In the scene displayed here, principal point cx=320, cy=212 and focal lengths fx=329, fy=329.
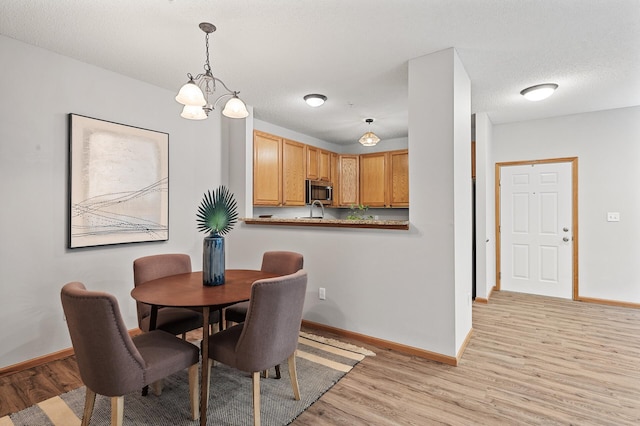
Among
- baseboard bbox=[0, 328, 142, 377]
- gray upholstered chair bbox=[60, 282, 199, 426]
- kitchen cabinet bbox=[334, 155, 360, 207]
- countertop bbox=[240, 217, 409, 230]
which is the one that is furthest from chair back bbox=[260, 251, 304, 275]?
kitchen cabinet bbox=[334, 155, 360, 207]

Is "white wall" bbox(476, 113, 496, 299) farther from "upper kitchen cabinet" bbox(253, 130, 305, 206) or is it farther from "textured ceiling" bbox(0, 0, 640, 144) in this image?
"upper kitchen cabinet" bbox(253, 130, 305, 206)

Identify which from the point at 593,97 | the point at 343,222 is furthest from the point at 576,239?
the point at 343,222

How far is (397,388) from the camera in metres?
2.33

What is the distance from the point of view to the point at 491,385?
2367 millimetres

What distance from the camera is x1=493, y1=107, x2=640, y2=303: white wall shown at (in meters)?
4.20

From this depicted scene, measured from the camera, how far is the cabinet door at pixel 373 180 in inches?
234

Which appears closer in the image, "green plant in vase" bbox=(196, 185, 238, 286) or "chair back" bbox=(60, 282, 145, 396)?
"chair back" bbox=(60, 282, 145, 396)

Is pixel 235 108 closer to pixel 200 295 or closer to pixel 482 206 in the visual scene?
pixel 200 295

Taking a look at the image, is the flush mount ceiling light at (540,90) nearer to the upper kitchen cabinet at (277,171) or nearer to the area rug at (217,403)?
the upper kitchen cabinet at (277,171)

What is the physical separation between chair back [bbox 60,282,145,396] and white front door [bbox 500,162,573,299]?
5.07m

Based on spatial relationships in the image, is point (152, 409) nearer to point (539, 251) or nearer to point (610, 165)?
point (539, 251)

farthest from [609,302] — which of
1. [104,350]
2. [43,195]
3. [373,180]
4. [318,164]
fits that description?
[43,195]

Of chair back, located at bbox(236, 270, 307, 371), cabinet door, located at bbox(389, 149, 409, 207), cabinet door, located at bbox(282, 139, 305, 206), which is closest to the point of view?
chair back, located at bbox(236, 270, 307, 371)

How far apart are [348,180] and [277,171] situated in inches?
76.3
